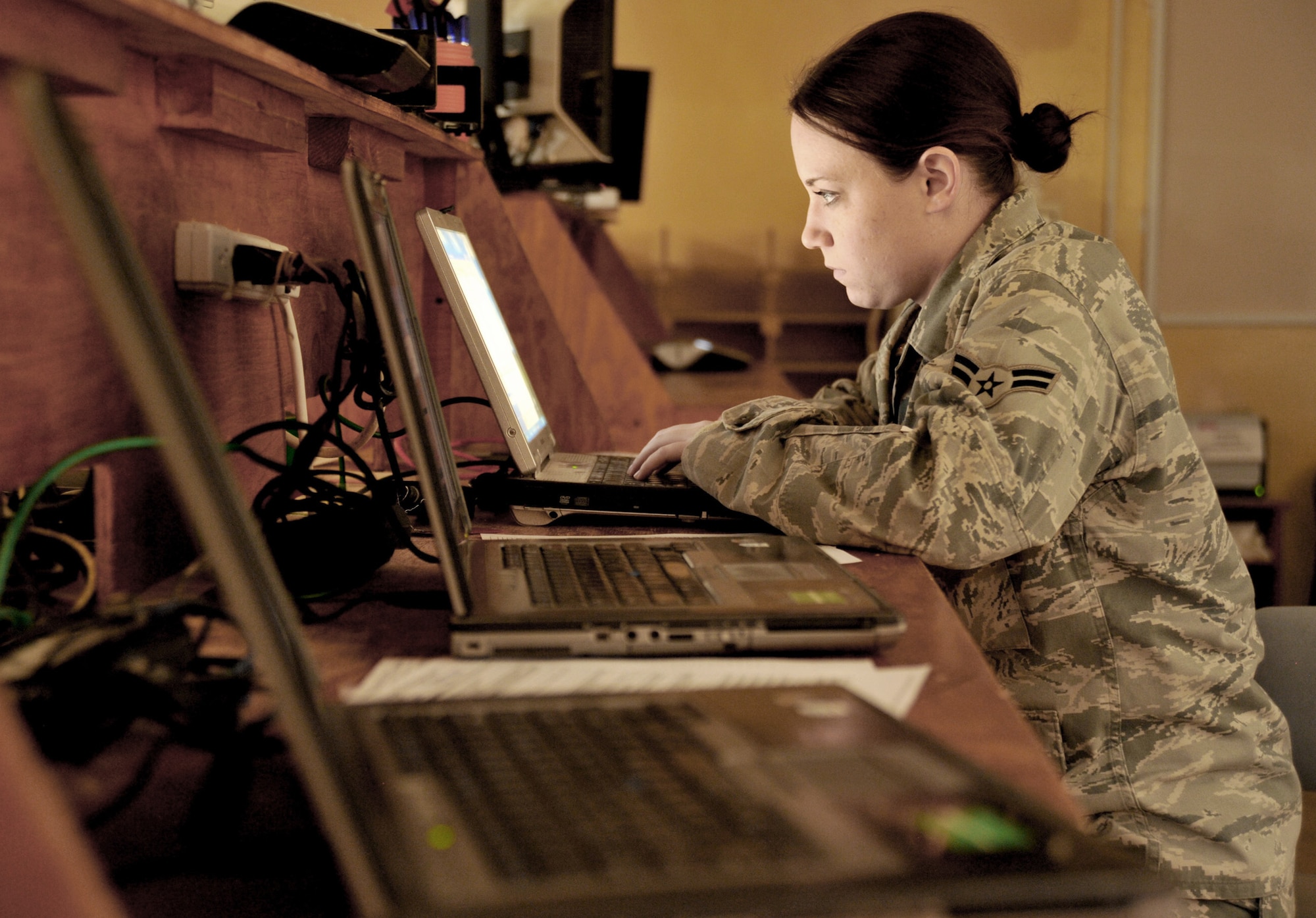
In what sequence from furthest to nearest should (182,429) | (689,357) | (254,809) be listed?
(689,357) → (254,809) → (182,429)

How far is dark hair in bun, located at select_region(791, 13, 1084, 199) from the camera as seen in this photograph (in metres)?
1.12

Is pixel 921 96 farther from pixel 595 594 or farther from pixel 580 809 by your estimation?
pixel 580 809

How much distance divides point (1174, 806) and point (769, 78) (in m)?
4.06

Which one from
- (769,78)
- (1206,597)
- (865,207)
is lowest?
(1206,597)

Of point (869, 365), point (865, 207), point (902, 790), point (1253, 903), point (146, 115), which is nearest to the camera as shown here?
point (902, 790)

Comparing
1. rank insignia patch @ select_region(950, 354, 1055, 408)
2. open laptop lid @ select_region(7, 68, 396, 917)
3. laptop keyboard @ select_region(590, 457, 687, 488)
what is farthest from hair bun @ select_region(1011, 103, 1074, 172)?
open laptop lid @ select_region(7, 68, 396, 917)

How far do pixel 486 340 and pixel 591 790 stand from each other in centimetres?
80

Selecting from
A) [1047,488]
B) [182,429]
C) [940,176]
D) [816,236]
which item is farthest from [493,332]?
[182,429]

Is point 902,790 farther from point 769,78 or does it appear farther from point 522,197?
point 769,78

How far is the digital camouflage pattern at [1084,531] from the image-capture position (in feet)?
2.94

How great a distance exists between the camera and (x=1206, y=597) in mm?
1017

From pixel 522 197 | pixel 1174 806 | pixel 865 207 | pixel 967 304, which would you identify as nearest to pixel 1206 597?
pixel 1174 806

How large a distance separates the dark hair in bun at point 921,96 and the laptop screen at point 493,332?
45 centimetres

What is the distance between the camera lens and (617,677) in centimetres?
60
